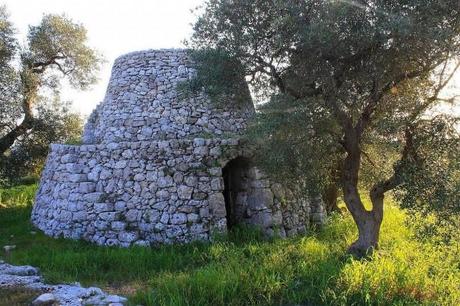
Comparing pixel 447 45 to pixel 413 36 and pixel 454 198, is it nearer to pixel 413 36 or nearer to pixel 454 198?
pixel 413 36

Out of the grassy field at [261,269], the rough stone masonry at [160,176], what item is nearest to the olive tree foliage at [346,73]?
the grassy field at [261,269]

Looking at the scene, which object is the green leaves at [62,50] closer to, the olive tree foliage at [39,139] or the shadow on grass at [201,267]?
the olive tree foliage at [39,139]

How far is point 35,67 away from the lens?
19188mm

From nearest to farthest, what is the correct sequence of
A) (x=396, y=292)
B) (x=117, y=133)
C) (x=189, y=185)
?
(x=396, y=292) → (x=189, y=185) → (x=117, y=133)

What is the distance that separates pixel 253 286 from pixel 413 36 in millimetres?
5703

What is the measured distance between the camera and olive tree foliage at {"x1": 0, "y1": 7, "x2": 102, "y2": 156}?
17.3 meters

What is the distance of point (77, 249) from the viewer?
11430 millimetres

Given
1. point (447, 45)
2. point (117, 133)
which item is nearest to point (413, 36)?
point (447, 45)

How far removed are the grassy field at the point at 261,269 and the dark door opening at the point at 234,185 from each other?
1.20 metres

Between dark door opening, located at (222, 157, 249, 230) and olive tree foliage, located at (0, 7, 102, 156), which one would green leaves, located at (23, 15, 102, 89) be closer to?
olive tree foliage, located at (0, 7, 102, 156)

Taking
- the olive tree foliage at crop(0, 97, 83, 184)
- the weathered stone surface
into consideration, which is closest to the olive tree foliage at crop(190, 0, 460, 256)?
the weathered stone surface

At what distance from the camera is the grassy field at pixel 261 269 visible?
7828mm

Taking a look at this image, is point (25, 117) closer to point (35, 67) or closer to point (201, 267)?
point (35, 67)

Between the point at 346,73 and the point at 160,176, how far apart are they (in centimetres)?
558
